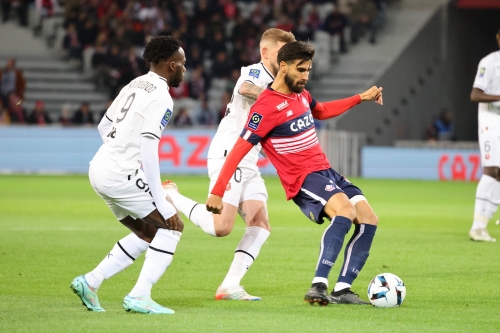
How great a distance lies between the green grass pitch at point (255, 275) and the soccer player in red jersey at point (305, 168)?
353 millimetres

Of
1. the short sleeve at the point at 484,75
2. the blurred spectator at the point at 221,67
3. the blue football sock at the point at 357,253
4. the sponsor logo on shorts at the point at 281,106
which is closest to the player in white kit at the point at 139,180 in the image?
the sponsor logo on shorts at the point at 281,106

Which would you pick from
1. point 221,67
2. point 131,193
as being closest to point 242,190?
point 131,193

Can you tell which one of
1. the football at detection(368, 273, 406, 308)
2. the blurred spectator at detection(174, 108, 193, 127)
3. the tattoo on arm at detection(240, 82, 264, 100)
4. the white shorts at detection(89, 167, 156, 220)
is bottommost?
the blurred spectator at detection(174, 108, 193, 127)

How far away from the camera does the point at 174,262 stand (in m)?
9.30

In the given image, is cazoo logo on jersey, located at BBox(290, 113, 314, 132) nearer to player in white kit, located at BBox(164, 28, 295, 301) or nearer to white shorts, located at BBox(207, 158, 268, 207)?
player in white kit, located at BBox(164, 28, 295, 301)

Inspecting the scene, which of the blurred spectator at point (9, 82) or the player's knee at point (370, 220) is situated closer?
the player's knee at point (370, 220)

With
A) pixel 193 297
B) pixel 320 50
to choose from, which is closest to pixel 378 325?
pixel 193 297

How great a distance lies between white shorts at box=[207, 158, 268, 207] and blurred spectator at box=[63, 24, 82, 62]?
21525 millimetres

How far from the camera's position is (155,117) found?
625 centimetres

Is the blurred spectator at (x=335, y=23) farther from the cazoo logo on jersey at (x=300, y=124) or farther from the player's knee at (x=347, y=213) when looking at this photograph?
the player's knee at (x=347, y=213)

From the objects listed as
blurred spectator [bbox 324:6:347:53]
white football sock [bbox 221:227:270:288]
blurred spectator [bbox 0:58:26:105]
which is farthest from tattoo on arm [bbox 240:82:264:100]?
blurred spectator [bbox 324:6:347:53]

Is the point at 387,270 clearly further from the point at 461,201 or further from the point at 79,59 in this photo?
the point at 79,59

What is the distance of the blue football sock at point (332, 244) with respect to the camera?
658cm

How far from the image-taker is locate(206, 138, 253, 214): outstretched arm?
21.2 ft
